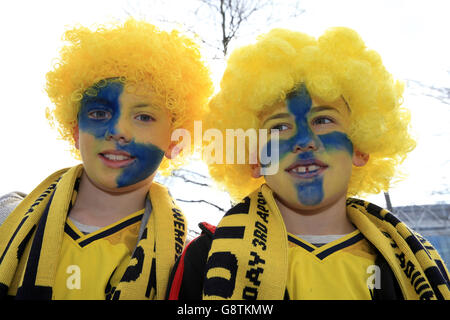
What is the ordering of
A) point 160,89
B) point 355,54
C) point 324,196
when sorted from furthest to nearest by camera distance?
point 160,89
point 355,54
point 324,196

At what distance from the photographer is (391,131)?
6.87 feet

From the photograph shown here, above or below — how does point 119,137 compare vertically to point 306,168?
above

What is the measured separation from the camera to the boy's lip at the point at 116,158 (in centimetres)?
205

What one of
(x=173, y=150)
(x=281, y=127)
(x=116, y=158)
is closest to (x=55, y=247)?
(x=116, y=158)

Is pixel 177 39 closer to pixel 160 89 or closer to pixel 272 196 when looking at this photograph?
pixel 160 89

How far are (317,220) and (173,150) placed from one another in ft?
3.37

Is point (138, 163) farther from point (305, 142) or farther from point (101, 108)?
point (305, 142)

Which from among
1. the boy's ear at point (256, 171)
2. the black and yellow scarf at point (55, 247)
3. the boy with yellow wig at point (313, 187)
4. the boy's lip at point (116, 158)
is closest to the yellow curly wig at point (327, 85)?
the boy with yellow wig at point (313, 187)

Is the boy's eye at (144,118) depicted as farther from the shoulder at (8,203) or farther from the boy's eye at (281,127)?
the shoulder at (8,203)

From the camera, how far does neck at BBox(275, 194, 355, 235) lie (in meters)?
1.91

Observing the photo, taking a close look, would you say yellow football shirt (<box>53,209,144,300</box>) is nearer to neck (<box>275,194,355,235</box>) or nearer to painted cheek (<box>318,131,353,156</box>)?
neck (<box>275,194,355,235</box>)

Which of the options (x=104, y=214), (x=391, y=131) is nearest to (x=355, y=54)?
(x=391, y=131)

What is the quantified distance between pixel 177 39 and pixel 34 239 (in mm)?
1548

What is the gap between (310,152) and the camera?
181 centimetres
